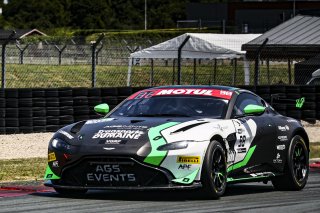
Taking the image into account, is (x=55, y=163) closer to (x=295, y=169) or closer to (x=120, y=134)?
(x=120, y=134)

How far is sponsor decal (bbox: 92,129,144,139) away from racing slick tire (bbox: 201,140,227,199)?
0.79 metres

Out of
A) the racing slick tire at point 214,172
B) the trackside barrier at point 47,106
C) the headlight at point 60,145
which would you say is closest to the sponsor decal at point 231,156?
the racing slick tire at point 214,172

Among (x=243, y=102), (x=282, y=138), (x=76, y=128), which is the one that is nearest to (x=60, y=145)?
(x=76, y=128)

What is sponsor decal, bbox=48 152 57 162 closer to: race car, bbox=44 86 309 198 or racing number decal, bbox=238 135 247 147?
race car, bbox=44 86 309 198

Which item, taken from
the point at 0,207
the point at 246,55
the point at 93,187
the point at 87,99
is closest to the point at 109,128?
the point at 93,187

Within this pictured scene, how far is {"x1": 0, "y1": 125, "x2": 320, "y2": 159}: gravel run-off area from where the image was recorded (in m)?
18.5

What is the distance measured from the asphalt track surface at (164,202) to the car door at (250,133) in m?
0.45

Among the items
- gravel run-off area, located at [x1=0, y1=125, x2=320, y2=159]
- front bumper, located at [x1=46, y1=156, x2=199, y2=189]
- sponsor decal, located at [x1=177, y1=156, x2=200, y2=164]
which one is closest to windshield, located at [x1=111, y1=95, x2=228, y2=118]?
sponsor decal, located at [x1=177, y1=156, x2=200, y2=164]

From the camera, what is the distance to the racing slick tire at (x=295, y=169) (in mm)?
12297

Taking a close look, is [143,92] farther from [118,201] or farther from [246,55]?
[246,55]

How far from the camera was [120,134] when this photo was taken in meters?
10.7

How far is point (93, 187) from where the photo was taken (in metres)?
10.6

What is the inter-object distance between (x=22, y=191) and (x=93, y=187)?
180cm

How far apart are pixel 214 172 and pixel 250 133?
114 cm
